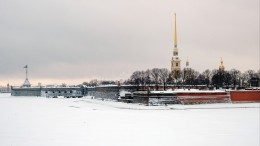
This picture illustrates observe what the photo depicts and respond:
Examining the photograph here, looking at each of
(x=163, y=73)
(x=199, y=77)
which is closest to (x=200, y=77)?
(x=199, y=77)

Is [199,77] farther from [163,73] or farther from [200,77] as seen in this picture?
[163,73]

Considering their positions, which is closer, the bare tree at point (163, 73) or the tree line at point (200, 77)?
the tree line at point (200, 77)

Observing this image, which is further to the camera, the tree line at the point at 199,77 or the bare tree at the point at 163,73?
the bare tree at the point at 163,73

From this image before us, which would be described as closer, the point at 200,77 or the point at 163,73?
the point at 200,77

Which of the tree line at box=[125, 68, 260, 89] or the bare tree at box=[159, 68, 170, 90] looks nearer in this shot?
the tree line at box=[125, 68, 260, 89]

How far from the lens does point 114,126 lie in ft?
94.8

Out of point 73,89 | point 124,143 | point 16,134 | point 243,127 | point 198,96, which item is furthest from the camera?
point 73,89

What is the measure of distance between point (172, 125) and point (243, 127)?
4854mm

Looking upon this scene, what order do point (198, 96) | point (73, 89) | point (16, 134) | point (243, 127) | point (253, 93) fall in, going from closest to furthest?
point (16, 134), point (243, 127), point (198, 96), point (253, 93), point (73, 89)

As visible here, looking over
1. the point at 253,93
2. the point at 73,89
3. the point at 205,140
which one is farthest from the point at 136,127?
the point at 73,89

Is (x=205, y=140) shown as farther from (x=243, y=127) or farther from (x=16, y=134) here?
(x=16, y=134)

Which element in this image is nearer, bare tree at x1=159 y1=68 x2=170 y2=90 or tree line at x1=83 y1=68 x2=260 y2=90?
tree line at x1=83 y1=68 x2=260 y2=90

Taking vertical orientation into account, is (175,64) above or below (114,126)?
above

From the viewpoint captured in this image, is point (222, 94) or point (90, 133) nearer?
point (90, 133)
